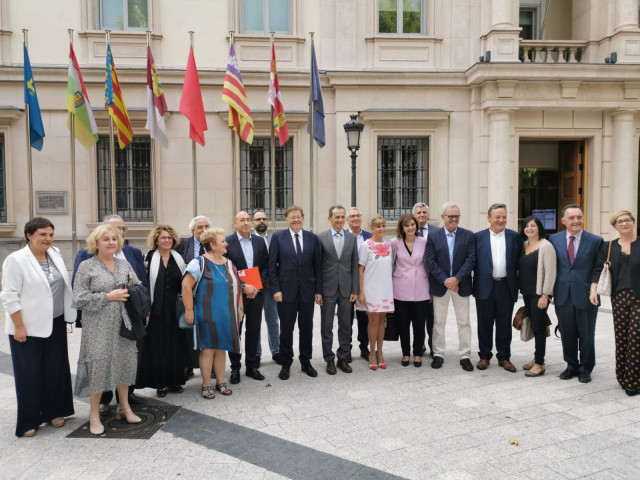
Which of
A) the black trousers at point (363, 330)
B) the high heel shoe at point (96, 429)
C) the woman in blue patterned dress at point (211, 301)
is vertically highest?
the woman in blue patterned dress at point (211, 301)

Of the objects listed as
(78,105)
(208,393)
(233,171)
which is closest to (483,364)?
(208,393)

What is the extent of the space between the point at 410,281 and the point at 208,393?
2.74m

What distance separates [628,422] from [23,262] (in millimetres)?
5529

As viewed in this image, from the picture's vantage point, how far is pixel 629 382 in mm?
5336

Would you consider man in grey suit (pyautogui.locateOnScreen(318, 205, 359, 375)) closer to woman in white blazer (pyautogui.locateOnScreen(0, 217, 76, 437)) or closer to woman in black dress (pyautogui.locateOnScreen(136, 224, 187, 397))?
woman in black dress (pyautogui.locateOnScreen(136, 224, 187, 397))

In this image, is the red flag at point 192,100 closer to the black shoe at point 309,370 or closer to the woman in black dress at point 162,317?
the woman in black dress at point 162,317

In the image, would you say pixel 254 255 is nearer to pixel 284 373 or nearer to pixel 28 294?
pixel 284 373

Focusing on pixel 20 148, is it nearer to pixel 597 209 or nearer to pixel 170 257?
pixel 170 257

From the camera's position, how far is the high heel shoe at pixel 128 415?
4.68 meters

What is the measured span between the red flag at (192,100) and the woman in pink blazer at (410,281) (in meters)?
6.73

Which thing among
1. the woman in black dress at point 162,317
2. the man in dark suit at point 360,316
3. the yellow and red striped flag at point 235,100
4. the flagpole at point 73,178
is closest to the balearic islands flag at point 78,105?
the flagpole at point 73,178

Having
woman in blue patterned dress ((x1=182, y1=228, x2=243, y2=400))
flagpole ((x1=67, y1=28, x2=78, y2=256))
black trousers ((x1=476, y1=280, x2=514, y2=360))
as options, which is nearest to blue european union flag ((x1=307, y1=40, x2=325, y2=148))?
flagpole ((x1=67, y1=28, x2=78, y2=256))

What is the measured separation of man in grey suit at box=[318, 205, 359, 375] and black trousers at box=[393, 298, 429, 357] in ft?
2.23

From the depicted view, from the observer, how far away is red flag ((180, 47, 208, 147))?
1123cm
